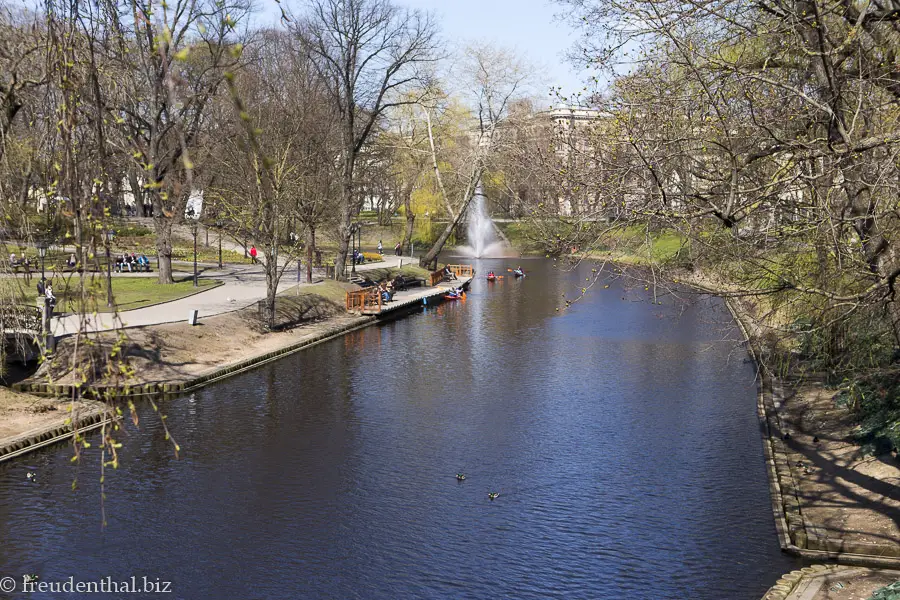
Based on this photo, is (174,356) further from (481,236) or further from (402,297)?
(481,236)

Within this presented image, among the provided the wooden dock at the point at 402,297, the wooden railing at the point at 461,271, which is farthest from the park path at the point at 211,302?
the wooden railing at the point at 461,271

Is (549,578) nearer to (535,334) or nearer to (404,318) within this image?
(535,334)

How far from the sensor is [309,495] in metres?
18.9

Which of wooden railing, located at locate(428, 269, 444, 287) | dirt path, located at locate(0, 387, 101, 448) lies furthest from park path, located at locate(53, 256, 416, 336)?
wooden railing, located at locate(428, 269, 444, 287)

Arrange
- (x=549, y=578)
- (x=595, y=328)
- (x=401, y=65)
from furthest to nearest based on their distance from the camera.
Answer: (x=401, y=65) < (x=595, y=328) < (x=549, y=578)

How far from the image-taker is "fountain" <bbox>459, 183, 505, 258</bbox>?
8794 cm

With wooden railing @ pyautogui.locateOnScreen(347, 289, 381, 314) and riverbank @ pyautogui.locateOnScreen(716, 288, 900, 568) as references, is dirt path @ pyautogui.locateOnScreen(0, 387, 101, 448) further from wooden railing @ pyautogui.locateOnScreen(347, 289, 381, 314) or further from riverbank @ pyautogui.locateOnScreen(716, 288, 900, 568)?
wooden railing @ pyautogui.locateOnScreen(347, 289, 381, 314)

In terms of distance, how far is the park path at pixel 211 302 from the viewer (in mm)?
30109

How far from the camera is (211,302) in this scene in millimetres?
A: 39188

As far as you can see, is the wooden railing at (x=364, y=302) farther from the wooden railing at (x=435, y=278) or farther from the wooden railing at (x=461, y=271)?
the wooden railing at (x=461, y=271)

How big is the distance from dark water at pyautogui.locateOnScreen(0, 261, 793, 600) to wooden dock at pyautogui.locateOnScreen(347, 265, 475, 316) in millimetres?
12598

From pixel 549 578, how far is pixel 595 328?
86.4ft

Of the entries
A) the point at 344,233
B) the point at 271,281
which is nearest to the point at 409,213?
the point at 344,233

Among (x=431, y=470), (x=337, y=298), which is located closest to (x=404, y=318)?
(x=337, y=298)
